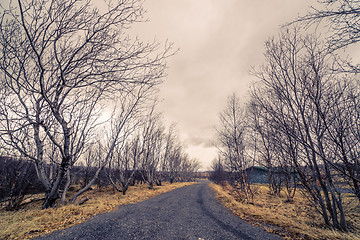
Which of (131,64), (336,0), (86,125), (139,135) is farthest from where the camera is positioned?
(139,135)

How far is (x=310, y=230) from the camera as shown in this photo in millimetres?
5285

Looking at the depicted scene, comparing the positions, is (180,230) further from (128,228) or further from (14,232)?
(14,232)

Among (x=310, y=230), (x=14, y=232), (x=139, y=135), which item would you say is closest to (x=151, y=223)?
(x=14, y=232)

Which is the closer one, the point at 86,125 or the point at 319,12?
the point at 319,12

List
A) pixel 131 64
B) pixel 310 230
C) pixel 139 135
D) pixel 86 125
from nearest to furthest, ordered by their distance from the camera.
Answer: pixel 131 64
pixel 310 230
pixel 86 125
pixel 139 135

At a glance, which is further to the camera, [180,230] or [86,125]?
[86,125]

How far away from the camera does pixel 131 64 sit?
3.34m

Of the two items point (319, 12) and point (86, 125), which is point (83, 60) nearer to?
point (319, 12)

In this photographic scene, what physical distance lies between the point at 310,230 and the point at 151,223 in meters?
6.15

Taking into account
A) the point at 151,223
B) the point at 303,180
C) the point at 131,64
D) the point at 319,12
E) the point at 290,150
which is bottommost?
the point at 151,223

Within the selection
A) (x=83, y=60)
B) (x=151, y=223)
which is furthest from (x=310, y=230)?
(x=83, y=60)

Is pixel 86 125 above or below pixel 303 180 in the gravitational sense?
above

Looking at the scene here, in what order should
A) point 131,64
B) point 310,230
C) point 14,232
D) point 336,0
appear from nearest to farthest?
point 336,0 → point 131,64 → point 14,232 → point 310,230

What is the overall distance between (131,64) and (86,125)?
8.71m
